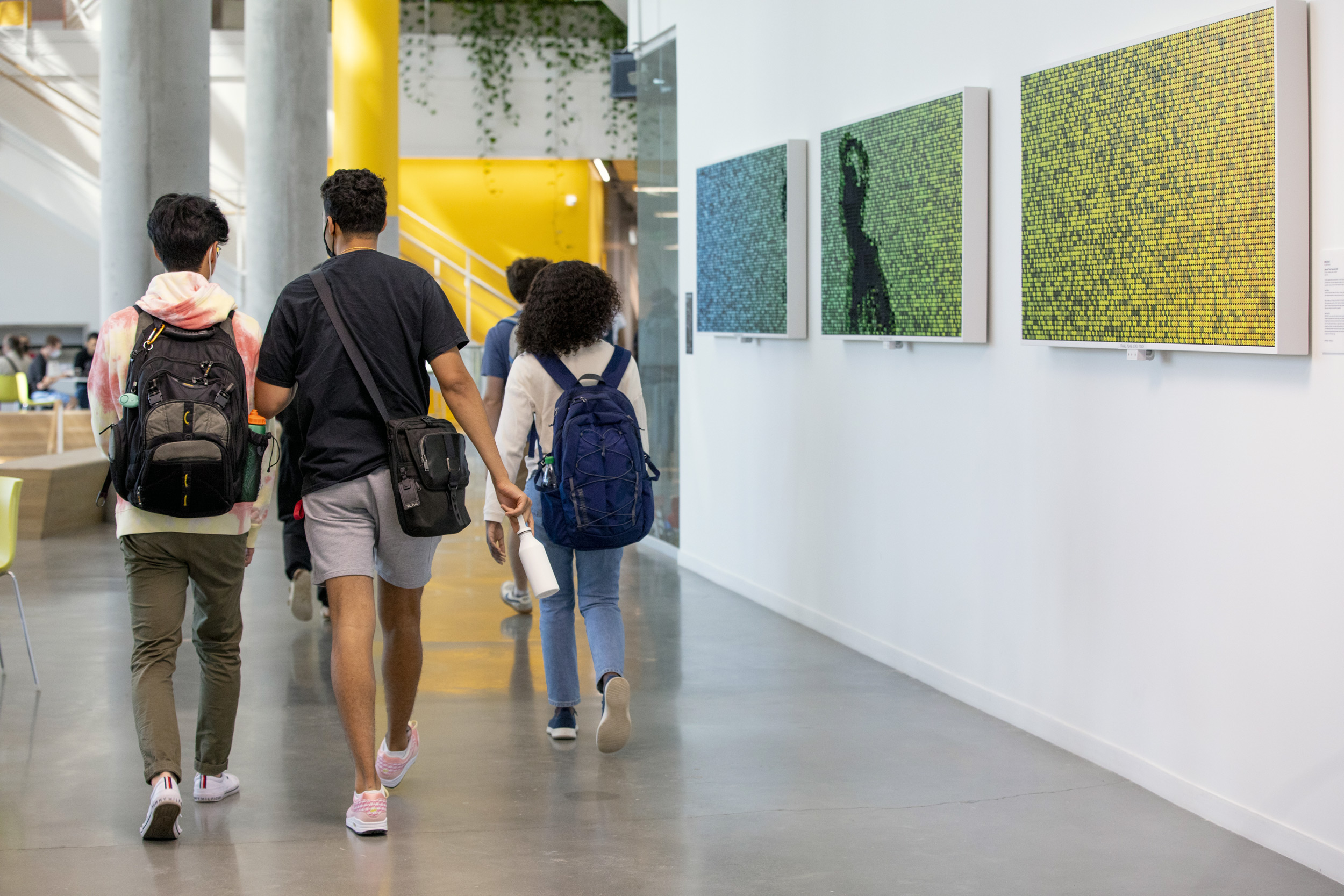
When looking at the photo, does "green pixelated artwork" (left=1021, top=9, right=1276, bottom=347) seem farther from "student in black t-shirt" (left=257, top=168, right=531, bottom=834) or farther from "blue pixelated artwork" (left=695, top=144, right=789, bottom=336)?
"blue pixelated artwork" (left=695, top=144, right=789, bottom=336)

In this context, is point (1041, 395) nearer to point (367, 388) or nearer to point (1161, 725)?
point (1161, 725)

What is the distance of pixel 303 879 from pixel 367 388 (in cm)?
116

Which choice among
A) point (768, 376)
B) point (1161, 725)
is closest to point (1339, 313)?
point (1161, 725)

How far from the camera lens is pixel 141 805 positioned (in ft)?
12.0

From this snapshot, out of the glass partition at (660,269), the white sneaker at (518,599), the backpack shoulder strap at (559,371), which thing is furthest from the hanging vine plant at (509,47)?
the backpack shoulder strap at (559,371)

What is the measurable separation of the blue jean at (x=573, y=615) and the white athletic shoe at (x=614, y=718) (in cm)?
9

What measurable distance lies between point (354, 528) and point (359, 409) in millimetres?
296

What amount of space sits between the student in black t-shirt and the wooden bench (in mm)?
5491

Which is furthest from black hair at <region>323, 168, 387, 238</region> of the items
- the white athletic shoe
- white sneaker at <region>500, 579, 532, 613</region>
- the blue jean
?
white sneaker at <region>500, 579, 532, 613</region>

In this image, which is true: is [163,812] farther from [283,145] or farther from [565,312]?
[283,145]

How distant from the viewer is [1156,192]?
12.1ft

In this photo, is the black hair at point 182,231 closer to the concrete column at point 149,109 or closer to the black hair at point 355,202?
the black hair at point 355,202

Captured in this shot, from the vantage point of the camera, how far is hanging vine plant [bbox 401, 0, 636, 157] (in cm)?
1628

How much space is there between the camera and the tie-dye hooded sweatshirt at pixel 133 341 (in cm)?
338
